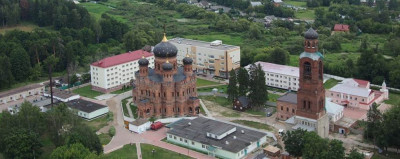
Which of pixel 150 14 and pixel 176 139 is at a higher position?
pixel 150 14

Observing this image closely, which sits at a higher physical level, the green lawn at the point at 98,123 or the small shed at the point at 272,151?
the green lawn at the point at 98,123

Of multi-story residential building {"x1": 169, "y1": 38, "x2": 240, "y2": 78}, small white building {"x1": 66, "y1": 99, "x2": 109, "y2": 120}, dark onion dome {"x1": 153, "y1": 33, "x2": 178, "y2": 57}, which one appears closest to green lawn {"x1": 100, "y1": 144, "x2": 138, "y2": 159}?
small white building {"x1": 66, "y1": 99, "x2": 109, "y2": 120}

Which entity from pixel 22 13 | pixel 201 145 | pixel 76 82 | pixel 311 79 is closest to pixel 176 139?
pixel 201 145

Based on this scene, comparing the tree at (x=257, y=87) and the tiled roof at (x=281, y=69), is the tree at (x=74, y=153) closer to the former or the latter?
the tree at (x=257, y=87)

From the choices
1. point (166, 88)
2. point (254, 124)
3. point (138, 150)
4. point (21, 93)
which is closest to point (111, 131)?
point (138, 150)

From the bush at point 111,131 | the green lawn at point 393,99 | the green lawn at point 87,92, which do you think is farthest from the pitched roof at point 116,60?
the green lawn at point 393,99

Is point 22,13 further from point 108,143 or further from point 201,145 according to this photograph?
point 201,145

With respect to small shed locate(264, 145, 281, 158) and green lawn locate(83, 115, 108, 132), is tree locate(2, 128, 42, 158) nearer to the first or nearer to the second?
green lawn locate(83, 115, 108, 132)
